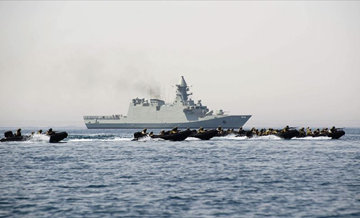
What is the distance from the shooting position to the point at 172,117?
5694 inches

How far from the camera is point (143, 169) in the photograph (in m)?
32.7

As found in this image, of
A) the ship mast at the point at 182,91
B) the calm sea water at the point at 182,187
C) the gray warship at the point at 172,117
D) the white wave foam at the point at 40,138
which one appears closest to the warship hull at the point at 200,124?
the gray warship at the point at 172,117

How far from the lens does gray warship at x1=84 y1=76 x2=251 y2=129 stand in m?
138

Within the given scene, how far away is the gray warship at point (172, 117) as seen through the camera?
138 meters

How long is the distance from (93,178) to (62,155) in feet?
55.0

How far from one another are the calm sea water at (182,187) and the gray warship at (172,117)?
9777 cm

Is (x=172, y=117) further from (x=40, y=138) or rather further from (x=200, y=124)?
(x=40, y=138)

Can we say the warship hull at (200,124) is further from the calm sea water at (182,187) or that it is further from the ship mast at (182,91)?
the calm sea water at (182,187)

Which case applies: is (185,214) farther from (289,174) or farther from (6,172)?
(6,172)

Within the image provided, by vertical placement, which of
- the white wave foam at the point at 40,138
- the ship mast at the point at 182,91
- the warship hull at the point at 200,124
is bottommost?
the white wave foam at the point at 40,138

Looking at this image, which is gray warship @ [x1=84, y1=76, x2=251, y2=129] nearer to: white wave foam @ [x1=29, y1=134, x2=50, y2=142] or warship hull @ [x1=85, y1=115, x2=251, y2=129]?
warship hull @ [x1=85, y1=115, x2=251, y2=129]

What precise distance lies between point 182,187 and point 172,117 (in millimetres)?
119967

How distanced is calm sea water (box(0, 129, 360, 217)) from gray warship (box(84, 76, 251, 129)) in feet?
321

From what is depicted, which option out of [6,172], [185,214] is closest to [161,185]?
[185,214]
